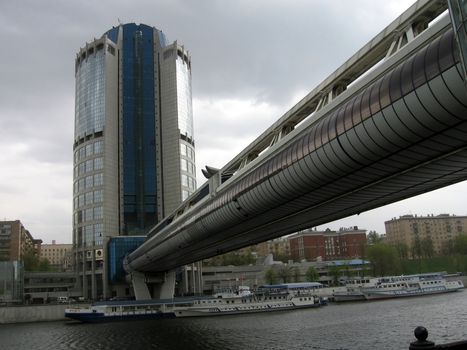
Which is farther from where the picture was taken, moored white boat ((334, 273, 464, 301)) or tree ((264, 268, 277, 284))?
tree ((264, 268, 277, 284))

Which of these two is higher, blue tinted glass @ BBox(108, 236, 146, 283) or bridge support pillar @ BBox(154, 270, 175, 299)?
blue tinted glass @ BBox(108, 236, 146, 283)

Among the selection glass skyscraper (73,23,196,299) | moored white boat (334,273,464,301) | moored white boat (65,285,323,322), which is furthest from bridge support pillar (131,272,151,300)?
moored white boat (334,273,464,301)

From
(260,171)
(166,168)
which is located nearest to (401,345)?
(260,171)

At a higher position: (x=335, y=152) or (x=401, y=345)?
(x=335, y=152)

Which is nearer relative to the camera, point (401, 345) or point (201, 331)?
point (401, 345)

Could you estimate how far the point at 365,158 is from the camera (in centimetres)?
2458

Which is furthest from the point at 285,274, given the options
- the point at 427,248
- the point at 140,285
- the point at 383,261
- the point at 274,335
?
the point at 274,335

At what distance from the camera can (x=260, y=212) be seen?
3888 centimetres

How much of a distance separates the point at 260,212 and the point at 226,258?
15959 centimetres

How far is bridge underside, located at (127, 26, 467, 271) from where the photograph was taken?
61.8 ft

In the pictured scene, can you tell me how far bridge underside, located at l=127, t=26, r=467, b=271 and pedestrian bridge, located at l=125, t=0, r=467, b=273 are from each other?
0.05 metres

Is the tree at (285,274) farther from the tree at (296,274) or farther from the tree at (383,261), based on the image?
the tree at (383,261)

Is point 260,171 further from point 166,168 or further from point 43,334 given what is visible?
point 166,168

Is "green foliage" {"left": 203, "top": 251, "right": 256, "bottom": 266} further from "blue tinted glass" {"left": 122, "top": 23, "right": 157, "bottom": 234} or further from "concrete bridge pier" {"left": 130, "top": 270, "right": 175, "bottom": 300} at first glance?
"concrete bridge pier" {"left": 130, "top": 270, "right": 175, "bottom": 300}
